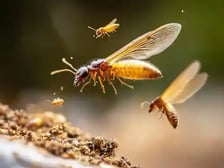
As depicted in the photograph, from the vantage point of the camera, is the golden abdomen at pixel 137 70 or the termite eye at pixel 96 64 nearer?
the golden abdomen at pixel 137 70

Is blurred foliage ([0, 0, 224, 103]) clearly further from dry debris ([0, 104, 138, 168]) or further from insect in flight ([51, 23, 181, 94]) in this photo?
insect in flight ([51, 23, 181, 94])

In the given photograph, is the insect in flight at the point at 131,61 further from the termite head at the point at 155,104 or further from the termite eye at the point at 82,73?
the termite head at the point at 155,104

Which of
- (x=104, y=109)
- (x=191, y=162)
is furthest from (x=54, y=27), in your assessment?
(x=191, y=162)

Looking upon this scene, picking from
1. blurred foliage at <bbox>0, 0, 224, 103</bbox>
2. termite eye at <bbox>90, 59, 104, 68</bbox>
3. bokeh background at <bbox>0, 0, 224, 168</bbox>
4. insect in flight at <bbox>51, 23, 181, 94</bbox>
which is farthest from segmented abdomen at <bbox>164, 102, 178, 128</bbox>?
blurred foliage at <bbox>0, 0, 224, 103</bbox>

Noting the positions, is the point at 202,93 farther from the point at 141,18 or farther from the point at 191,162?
the point at 191,162

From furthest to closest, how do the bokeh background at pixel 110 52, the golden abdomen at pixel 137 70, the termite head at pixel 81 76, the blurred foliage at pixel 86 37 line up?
the blurred foliage at pixel 86 37
the bokeh background at pixel 110 52
the termite head at pixel 81 76
the golden abdomen at pixel 137 70

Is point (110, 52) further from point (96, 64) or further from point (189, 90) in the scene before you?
point (96, 64)

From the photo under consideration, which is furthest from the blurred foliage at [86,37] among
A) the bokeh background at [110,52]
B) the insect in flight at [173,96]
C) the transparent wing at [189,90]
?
the insect in flight at [173,96]

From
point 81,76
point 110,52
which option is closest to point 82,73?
point 81,76
